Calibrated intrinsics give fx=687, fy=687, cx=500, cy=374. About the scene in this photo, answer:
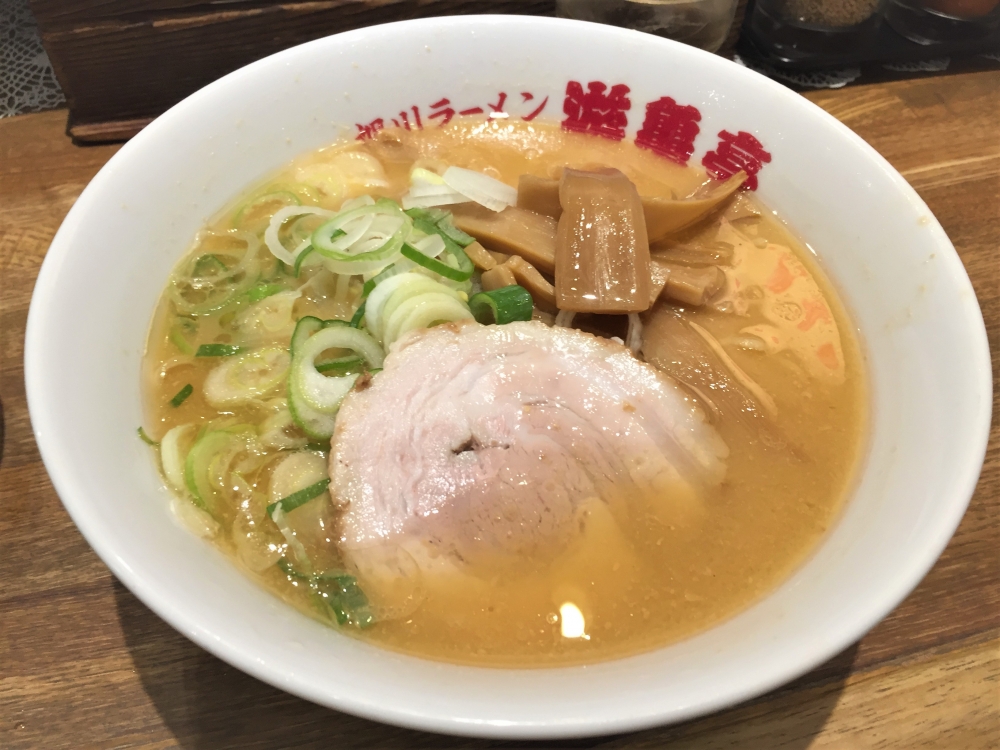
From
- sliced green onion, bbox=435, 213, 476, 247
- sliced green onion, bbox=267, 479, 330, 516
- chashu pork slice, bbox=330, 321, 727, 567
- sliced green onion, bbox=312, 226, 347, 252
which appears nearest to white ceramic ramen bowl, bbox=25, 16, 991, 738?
sliced green onion, bbox=267, 479, 330, 516

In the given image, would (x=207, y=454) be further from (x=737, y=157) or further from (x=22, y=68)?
(x=22, y=68)

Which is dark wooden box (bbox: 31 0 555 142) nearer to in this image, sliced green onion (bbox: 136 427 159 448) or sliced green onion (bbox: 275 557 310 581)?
sliced green onion (bbox: 136 427 159 448)

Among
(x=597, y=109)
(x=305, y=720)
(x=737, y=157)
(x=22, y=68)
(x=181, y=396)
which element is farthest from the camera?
(x=22, y=68)

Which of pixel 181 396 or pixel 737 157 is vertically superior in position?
pixel 737 157

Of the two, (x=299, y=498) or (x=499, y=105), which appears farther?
(x=499, y=105)

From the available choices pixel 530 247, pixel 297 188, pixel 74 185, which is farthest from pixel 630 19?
pixel 74 185

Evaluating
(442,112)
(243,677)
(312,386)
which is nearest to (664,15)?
(442,112)

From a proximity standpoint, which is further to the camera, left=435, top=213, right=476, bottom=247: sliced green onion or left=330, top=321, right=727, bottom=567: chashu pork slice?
left=435, top=213, right=476, bottom=247: sliced green onion
